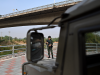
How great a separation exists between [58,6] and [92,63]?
22174 millimetres

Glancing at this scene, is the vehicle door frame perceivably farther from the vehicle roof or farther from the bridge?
the bridge

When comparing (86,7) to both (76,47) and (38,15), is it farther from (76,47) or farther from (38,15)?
(38,15)

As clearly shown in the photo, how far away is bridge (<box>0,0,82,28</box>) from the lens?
22.5 metres

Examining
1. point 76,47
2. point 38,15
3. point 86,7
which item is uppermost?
point 38,15

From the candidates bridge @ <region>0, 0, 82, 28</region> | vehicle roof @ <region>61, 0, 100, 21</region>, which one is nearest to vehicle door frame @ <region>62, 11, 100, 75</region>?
vehicle roof @ <region>61, 0, 100, 21</region>

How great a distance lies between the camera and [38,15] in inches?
1019

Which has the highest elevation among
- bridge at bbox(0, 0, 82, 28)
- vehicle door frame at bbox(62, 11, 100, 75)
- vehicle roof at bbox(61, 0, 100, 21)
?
bridge at bbox(0, 0, 82, 28)

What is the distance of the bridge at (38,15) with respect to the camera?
73.9 feet

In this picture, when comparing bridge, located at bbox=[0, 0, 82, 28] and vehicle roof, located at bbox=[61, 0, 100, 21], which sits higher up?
bridge, located at bbox=[0, 0, 82, 28]

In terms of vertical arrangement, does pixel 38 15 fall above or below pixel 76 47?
above

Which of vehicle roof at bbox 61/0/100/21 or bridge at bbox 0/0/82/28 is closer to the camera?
vehicle roof at bbox 61/0/100/21

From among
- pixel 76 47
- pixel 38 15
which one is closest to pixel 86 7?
pixel 76 47

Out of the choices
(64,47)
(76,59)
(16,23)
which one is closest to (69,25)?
(64,47)

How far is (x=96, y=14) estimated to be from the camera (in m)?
0.91
